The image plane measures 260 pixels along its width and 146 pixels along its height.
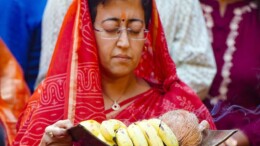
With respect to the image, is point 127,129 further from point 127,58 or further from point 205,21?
point 205,21

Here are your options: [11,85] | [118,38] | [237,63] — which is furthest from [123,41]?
[237,63]

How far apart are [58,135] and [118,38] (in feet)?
1.72

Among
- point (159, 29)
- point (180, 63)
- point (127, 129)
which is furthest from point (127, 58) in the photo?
point (180, 63)

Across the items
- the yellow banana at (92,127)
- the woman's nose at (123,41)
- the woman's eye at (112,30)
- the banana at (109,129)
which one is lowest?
the banana at (109,129)

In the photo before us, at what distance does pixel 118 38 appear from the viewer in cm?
297

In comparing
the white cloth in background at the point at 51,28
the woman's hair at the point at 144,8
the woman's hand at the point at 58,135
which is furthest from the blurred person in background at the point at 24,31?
the woman's hand at the point at 58,135

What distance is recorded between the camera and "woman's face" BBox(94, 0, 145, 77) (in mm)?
2980

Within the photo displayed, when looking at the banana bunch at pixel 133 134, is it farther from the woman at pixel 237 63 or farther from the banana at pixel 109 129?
the woman at pixel 237 63

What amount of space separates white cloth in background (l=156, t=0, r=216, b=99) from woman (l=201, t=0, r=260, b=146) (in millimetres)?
89

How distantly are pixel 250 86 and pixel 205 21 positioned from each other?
15.9 inches

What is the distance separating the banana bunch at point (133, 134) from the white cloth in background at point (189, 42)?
1.30 metres

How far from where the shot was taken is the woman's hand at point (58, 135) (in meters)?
2.60

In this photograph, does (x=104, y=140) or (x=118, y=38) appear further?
(x=118, y=38)

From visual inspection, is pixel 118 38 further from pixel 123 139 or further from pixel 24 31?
pixel 24 31
